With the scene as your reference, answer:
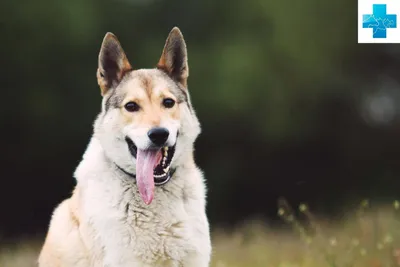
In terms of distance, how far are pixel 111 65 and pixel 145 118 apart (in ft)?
1.93

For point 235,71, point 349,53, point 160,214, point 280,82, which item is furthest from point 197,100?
point 160,214

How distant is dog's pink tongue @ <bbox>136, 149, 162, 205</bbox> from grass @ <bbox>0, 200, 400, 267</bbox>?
42.9 inches

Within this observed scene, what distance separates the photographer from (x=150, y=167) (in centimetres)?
524

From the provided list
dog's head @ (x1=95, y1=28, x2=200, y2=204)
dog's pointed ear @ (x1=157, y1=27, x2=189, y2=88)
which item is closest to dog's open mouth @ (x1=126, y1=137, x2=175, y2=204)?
dog's head @ (x1=95, y1=28, x2=200, y2=204)

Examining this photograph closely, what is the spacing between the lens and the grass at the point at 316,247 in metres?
6.07

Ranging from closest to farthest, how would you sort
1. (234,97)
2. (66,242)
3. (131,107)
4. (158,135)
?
(158,135) < (66,242) < (131,107) < (234,97)

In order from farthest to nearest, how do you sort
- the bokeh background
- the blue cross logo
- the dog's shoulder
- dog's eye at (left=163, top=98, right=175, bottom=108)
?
1. the bokeh background
2. the blue cross logo
3. dog's eye at (left=163, top=98, right=175, bottom=108)
4. the dog's shoulder

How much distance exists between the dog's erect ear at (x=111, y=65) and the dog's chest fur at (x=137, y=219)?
1.66ft

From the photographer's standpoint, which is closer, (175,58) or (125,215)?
(125,215)

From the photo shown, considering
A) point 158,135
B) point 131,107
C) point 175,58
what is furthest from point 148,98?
point 175,58

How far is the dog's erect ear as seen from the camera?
5582mm

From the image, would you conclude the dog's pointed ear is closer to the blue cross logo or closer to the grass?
the grass

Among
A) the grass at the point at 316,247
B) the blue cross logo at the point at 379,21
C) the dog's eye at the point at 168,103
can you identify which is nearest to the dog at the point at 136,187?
the dog's eye at the point at 168,103

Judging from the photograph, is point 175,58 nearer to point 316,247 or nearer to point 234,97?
point 316,247
